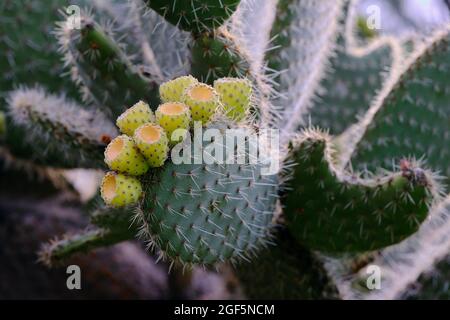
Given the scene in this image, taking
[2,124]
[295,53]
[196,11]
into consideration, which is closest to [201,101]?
[196,11]

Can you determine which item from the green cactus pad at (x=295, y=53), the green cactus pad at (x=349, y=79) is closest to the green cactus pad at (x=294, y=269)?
the green cactus pad at (x=295, y=53)

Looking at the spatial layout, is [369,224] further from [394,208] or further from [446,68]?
[446,68]

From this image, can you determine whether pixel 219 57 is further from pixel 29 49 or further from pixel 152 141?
pixel 29 49

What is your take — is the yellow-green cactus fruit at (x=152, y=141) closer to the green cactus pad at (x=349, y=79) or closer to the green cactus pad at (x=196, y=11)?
the green cactus pad at (x=196, y=11)

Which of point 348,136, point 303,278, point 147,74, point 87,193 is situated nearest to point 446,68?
point 348,136

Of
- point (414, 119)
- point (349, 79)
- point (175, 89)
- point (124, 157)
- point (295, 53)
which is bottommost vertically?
point (124, 157)

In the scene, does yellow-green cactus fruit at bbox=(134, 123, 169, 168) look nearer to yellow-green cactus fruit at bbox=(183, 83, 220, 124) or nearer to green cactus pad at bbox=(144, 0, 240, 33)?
yellow-green cactus fruit at bbox=(183, 83, 220, 124)
